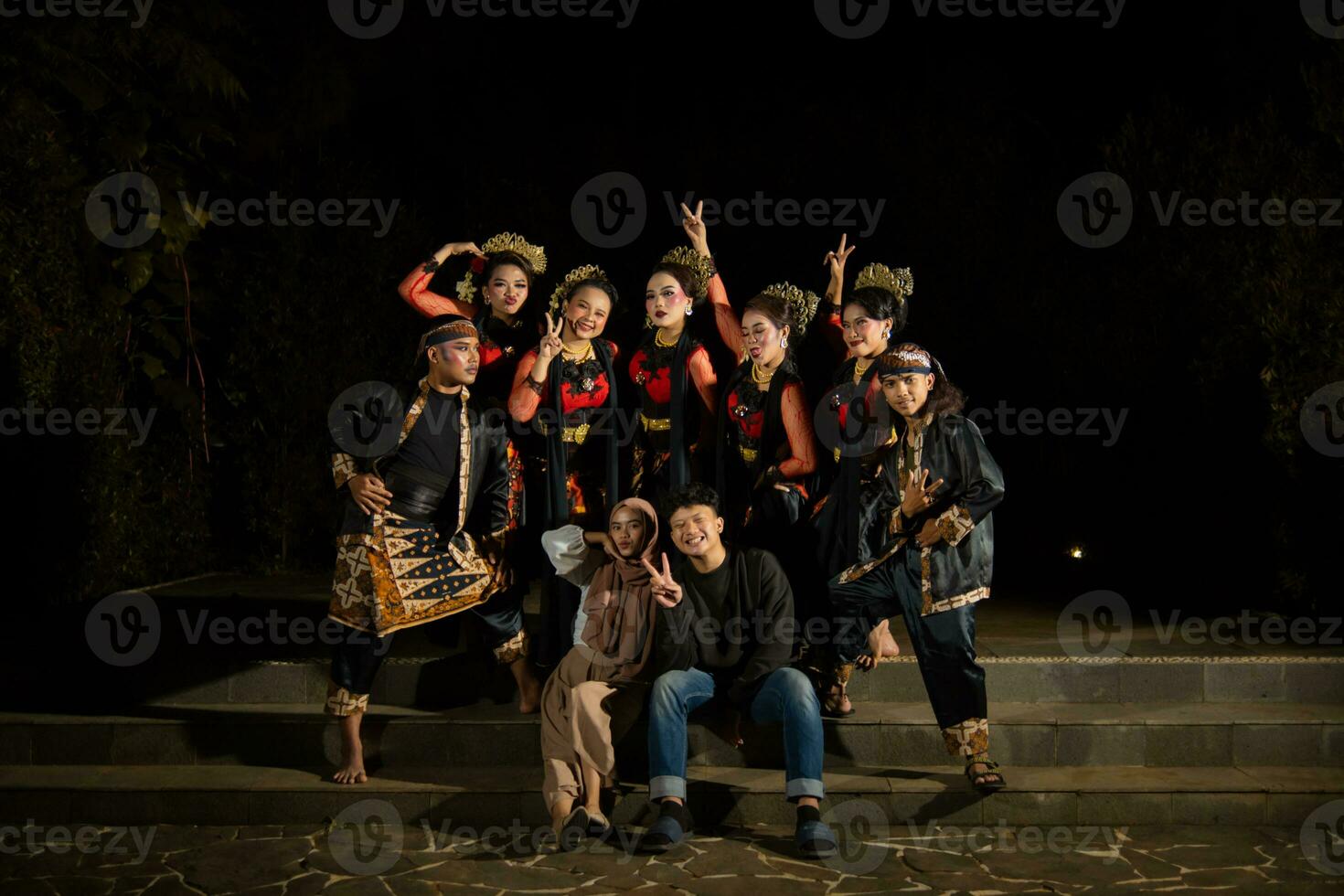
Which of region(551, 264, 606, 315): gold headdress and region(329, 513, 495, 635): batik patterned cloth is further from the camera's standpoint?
region(551, 264, 606, 315): gold headdress

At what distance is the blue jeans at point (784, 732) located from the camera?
4.29m

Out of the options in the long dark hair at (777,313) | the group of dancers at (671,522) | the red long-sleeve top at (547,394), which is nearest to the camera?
the group of dancers at (671,522)

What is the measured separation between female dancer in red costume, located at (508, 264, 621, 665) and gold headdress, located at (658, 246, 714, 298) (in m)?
0.31

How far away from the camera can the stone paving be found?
3.96 metres

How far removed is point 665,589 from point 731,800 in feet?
2.85

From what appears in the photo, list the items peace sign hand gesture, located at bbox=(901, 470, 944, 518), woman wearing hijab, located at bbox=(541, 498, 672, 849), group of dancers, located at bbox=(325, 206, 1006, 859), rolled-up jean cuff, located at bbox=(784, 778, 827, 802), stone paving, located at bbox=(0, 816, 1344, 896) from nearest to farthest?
1. stone paving, located at bbox=(0, 816, 1344, 896)
2. rolled-up jean cuff, located at bbox=(784, 778, 827, 802)
3. woman wearing hijab, located at bbox=(541, 498, 672, 849)
4. group of dancers, located at bbox=(325, 206, 1006, 859)
5. peace sign hand gesture, located at bbox=(901, 470, 944, 518)

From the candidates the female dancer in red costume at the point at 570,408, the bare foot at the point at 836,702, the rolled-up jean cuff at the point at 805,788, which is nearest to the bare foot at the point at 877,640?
the bare foot at the point at 836,702

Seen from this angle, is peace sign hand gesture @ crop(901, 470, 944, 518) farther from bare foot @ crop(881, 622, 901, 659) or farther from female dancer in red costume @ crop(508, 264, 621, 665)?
female dancer in red costume @ crop(508, 264, 621, 665)

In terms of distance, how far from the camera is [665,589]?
14.6 feet

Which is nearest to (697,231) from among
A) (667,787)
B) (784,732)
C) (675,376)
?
(675,376)

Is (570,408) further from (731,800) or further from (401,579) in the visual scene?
(731,800)

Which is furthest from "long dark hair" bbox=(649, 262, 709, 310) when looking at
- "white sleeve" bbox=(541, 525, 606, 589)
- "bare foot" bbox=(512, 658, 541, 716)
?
"bare foot" bbox=(512, 658, 541, 716)

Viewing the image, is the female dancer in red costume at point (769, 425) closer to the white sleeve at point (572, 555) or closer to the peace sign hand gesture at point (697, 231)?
the peace sign hand gesture at point (697, 231)

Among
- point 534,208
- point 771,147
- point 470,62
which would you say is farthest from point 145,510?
point 771,147
